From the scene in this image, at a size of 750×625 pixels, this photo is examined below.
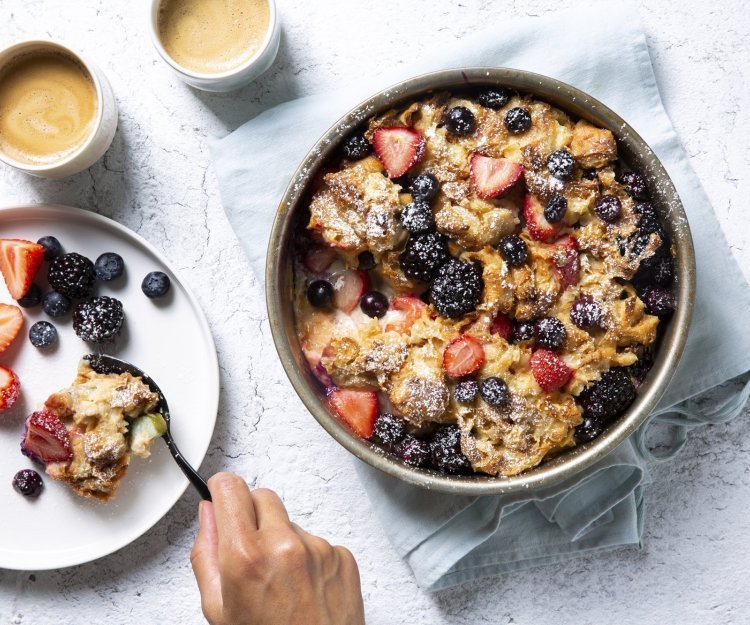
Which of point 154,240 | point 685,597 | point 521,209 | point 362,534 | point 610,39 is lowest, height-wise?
point 685,597

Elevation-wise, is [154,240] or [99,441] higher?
[154,240]

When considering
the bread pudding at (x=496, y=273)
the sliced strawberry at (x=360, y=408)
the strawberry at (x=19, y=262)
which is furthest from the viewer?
the strawberry at (x=19, y=262)

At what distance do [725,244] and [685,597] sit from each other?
1.21 meters

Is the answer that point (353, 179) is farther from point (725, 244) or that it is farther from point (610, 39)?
point (725, 244)

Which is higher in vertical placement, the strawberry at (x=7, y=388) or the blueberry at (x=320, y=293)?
the blueberry at (x=320, y=293)

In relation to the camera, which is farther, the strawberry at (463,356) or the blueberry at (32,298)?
the blueberry at (32,298)

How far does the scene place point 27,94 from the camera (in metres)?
2.65

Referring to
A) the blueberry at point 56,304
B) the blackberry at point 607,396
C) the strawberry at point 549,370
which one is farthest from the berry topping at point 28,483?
the blackberry at point 607,396

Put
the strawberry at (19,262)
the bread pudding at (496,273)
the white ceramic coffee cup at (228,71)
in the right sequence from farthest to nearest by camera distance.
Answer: the strawberry at (19,262) < the white ceramic coffee cup at (228,71) < the bread pudding at (496,273)

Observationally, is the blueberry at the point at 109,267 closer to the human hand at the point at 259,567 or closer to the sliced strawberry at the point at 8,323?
the sliced strawberry at the point at 8,323

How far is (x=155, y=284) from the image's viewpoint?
2648mm

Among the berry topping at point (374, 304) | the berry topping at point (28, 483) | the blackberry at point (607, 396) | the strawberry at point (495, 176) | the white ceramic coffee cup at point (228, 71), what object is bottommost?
Result: the berry topping at point (28, 483)

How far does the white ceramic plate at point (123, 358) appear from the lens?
2.70 metres

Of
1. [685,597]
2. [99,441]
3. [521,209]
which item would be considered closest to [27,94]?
[99,441]
